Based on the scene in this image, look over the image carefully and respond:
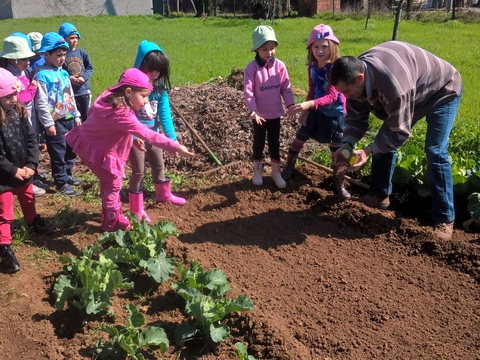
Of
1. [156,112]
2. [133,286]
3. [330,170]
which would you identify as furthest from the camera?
[330,170]

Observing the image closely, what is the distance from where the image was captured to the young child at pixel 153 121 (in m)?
4.32

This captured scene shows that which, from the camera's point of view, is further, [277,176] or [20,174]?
[277,176]

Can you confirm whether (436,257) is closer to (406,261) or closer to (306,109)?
(406,261)

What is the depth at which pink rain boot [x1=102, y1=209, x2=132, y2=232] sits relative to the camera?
4.34m

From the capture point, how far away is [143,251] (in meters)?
3.77

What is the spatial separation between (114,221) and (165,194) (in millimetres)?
793

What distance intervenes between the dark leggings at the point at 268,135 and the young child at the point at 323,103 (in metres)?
0.20

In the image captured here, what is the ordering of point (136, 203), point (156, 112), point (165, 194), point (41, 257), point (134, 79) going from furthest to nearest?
point (165, 194) → point (156, 112) → point (136, 203) → point (41, 257) → point (134, 79)

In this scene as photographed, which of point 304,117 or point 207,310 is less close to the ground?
point 304,117

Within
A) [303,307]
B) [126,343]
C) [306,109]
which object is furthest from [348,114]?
[126,343]

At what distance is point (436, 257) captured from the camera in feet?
13.3

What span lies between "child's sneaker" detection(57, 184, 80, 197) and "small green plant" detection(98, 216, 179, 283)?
151 centimetres

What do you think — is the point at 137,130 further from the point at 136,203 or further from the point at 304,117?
the point at 304,117

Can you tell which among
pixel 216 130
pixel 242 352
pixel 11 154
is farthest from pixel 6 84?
pixel 216 130
